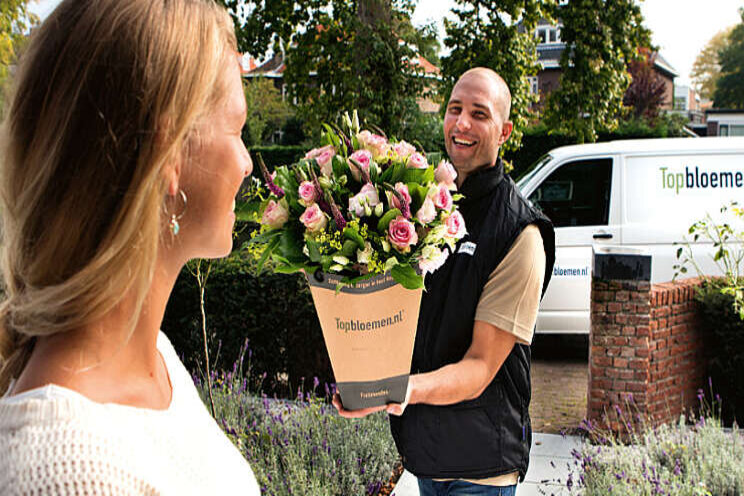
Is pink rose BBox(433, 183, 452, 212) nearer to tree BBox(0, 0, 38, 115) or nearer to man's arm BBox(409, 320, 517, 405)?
man's arm BBox(409, 320, 517, 405)

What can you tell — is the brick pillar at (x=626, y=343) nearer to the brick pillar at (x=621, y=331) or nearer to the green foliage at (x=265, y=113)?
the brick pillar at (x=621, y=331)

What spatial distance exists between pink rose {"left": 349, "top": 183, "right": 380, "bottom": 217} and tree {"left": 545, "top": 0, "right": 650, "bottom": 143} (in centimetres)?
917

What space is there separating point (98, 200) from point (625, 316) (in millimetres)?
4656

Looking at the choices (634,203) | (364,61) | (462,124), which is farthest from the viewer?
(364,61)

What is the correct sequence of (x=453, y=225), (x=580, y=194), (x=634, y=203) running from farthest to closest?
(x=580, y=194), (x=634, y=203), (x=453, y=225)

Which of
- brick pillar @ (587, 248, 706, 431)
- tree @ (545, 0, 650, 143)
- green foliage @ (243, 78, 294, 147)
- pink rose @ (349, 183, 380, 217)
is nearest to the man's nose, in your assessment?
pink rose @ (349, 183, 380, 217)

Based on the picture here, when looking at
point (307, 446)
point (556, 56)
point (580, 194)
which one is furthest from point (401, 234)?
point (556, 56)

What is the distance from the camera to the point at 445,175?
1.75 meters

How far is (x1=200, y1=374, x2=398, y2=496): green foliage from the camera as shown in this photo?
354 centimetres

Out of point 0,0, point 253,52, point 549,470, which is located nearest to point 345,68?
point 253,52

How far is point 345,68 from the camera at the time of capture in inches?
341

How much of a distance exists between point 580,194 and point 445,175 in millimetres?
5564

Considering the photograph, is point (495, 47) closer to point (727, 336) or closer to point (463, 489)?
point (727, 336)

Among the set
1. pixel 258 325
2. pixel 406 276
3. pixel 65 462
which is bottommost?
pixel 258 325
